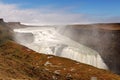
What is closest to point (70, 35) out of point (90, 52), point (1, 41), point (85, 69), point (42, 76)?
point (90, 52)

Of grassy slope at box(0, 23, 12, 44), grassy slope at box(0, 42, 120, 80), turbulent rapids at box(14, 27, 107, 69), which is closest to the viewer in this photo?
grassy slope at box(0, 42, 120, 80)

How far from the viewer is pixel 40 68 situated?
41.4m

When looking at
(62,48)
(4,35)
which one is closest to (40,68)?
(4,35)

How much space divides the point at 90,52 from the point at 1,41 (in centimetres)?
2641

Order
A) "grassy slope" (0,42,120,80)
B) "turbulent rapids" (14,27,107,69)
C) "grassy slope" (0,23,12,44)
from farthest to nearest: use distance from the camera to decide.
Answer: "turbulent rapids" (14,27,107,69) → "grassy slope" (0,23,12,44) → "grassy slope" (0,42,120,80)

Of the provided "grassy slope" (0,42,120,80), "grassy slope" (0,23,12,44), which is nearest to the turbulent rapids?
"grassy slope" (0,23,12,44)

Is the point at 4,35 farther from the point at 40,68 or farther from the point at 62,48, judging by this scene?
the point at 40,68

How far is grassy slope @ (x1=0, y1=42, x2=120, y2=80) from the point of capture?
114 ft

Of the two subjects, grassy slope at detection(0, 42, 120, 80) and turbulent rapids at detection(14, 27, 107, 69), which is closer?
grassy slope at detection(0, 42, 120, 80)

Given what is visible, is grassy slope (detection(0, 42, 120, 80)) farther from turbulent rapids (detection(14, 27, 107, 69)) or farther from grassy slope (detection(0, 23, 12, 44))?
turbulent rapids (detection(14, 27, 107, 69))

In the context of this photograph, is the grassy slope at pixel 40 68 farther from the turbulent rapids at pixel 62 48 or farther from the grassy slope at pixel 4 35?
the turbulent rapids at pixel 62 48

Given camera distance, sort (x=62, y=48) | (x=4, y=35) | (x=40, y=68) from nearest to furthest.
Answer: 1. (x=40, y=68)
2. (x=4, y=35)
3. (x=62, y=48)

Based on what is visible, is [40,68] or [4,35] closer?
[40,68]

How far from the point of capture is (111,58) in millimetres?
79188
